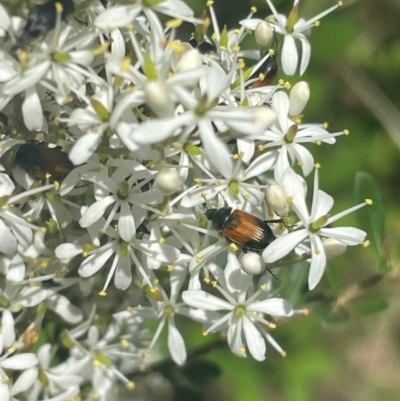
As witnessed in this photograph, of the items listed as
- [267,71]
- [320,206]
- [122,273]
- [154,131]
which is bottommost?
[122,273]

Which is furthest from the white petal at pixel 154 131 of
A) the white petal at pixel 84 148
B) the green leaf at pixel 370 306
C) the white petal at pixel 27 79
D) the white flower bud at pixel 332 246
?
the green leaf at pixel 370 306

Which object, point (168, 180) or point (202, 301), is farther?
point (202, 301)

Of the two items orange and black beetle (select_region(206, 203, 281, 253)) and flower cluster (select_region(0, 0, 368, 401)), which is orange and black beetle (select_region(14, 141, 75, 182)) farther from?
orange and black beetle (select_region(206, 203, 281, 253))

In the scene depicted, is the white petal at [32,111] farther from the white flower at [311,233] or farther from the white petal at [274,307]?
the white petal at [274,307]

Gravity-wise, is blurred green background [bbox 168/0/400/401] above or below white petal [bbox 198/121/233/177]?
below

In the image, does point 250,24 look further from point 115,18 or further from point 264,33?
point 115,18

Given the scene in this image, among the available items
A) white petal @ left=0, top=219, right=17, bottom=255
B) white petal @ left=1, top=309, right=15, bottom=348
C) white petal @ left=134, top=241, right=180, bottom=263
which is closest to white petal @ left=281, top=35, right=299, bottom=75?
white petal @ left=134, top=241, right=180, bottom=263

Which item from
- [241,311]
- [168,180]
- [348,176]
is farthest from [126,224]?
[348,176]
